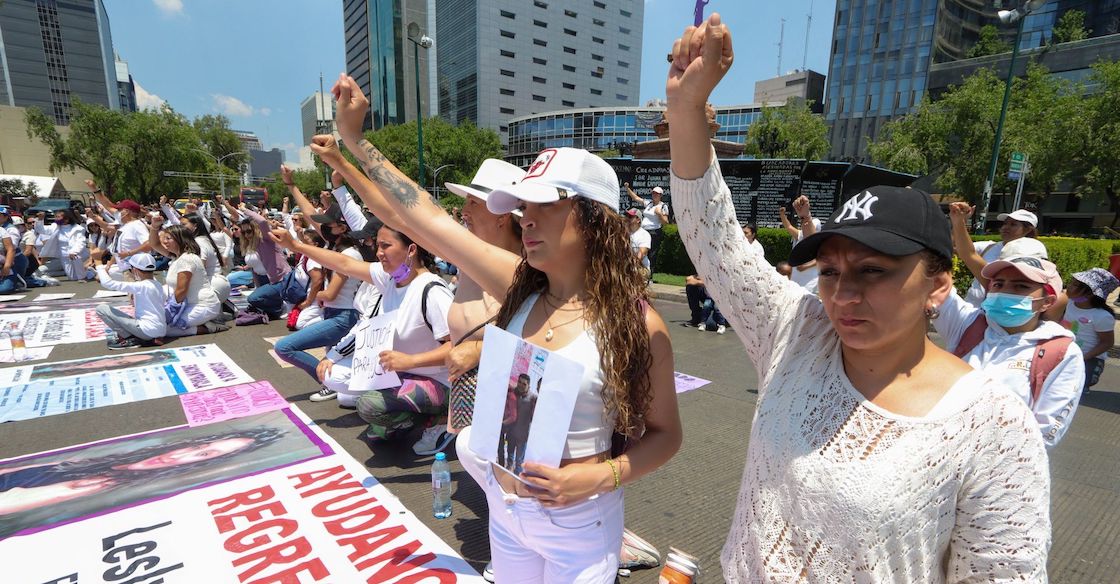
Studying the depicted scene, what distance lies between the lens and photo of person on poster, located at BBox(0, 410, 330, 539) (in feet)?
10.3

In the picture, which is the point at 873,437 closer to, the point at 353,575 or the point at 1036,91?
the point at 353,575

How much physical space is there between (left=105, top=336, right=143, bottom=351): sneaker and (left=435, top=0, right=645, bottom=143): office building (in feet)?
244

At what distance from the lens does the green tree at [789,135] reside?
109 ft

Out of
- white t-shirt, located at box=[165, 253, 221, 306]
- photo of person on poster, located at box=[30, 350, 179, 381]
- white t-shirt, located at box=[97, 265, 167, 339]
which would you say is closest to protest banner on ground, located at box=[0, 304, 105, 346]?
white t-shirt, located at box=[97, 265, 167, 339]

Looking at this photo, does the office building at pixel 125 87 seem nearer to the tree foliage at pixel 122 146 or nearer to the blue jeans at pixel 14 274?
the tree foliage at pixel 122 146

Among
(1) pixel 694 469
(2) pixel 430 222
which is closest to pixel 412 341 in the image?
(2) pixel 430 222

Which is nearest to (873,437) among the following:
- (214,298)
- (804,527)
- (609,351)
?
(804,527)

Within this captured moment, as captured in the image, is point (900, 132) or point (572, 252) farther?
point (900, 132)

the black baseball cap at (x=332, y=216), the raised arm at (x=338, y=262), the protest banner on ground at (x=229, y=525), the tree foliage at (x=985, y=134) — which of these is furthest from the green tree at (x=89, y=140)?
the tree foliage at (x=985, y=134)

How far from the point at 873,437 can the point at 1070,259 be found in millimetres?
15589

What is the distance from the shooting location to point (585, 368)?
1.43 meters

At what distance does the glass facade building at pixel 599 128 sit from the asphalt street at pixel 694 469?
5495 centimetres

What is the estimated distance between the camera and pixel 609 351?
59.1 inches

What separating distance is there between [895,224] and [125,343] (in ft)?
29.4
